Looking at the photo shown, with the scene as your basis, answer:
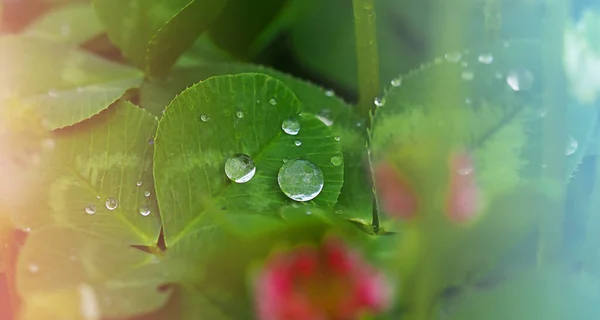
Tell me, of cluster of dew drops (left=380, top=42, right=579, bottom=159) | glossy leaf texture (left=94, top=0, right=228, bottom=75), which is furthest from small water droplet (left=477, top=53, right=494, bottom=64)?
glossy leaf texture (left=94, top=0, right=228, bottom=75)

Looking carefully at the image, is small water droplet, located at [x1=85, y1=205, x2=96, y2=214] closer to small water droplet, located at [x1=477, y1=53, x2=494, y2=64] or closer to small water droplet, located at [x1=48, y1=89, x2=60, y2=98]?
small water droplet, located at [x1=48, y1=89, x2=60, y2=98]

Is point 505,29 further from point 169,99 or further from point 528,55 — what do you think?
point 169,99

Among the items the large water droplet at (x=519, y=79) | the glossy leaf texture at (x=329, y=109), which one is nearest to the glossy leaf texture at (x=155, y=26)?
the glossy leaf texture at (x=329, y=109)

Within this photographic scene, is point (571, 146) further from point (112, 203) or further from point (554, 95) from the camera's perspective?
point (112, 203)

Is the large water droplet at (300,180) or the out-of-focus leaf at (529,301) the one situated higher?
the large water droplet at (300,180)

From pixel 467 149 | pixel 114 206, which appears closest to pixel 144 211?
pixel 114 206

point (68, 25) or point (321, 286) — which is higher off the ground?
point (68, 25)

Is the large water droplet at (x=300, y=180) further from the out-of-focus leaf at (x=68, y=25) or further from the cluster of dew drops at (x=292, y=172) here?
the out-of-focus leaf at (x=68, y=25)
